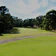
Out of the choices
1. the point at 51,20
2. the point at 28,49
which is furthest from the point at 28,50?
the point at 51,20

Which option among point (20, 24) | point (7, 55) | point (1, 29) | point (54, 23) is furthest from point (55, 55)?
point (20, 24)

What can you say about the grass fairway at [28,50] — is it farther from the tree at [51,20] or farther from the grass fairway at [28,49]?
the tree at [51,20]

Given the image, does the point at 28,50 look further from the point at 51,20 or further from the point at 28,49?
the point at 51,20

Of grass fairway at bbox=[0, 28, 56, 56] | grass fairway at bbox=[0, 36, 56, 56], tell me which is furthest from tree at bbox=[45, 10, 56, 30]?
grass fairway at bbox=[0, 36, 56, 56]

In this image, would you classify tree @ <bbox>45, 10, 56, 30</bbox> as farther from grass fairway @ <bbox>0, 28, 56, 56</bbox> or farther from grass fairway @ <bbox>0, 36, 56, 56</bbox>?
grass fairway @ <bbox>0, 36, 56, 56</bbox>

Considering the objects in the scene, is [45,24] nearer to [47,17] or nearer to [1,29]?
[47,17]

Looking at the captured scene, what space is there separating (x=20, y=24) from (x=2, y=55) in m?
101

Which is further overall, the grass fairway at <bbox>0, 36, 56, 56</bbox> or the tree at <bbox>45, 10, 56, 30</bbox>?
the tree at <bbox>45, 10, 56, 30</bbox>

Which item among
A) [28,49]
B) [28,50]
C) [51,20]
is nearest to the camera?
[28,50]

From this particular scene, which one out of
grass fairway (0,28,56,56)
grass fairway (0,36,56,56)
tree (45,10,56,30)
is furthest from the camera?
tree (45,10,56,30)

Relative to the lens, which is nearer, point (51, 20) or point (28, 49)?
point (28, 49)

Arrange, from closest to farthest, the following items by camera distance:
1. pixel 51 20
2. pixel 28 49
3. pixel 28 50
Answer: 1. pixel 28 50
2. pixel 28 49
3. pixel 51 20

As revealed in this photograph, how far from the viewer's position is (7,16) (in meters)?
57.7

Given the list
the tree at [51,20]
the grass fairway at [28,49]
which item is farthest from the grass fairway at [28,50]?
the tree at [51,20]
